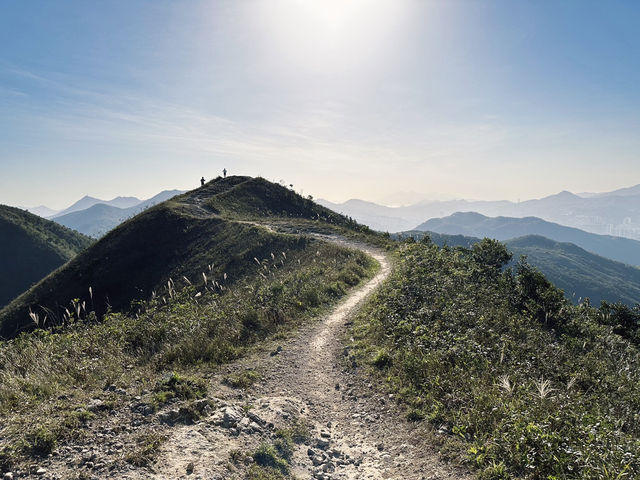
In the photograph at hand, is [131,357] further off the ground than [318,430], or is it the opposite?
[131,357]

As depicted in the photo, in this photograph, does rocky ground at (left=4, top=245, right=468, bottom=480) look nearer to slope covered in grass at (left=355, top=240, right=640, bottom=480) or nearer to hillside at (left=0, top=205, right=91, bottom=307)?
slope covered in grass at (left=355, top=240, right=640, bottom=480)

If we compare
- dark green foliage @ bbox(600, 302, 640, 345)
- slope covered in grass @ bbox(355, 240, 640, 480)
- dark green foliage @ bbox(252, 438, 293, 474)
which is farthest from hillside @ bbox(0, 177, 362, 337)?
dark green foliage @ bbox(600, 302, 640, 345)

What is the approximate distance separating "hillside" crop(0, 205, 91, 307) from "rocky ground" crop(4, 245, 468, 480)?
392 ft

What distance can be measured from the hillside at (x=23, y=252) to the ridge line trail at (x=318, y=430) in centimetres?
11924

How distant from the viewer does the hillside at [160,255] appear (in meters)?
30.5

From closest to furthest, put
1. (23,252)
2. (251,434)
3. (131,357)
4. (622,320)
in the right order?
(251,434), (131,357), (622,320), (23,252)

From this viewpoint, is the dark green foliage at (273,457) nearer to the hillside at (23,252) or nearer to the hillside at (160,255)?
the hillside at (160,255)

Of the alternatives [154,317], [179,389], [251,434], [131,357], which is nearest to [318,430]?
[251,434]

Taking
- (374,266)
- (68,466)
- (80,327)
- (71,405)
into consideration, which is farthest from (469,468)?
(374,266)

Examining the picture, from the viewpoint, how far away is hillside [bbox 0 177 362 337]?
30.5 m

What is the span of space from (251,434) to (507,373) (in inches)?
251

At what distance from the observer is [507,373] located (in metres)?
8.03

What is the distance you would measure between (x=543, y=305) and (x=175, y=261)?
111 ft

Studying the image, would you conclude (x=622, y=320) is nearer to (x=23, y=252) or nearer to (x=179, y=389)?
(x=179, y=389)
